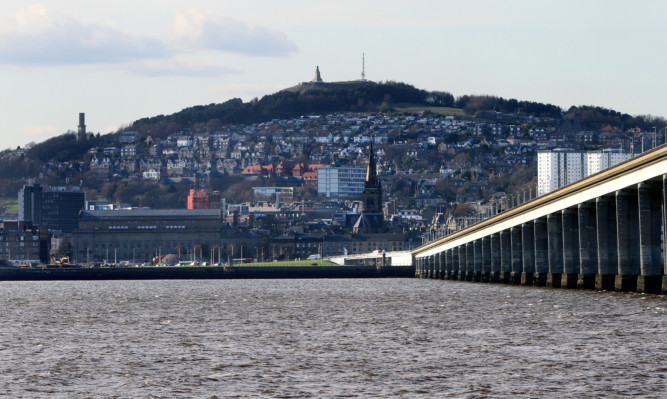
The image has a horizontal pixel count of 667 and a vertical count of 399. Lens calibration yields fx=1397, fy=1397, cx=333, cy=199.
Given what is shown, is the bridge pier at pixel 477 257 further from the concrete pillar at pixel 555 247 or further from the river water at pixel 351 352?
the river water at pixel 351 352

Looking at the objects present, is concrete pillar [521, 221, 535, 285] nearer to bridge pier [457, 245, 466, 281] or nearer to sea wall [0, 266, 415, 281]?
bridge pier [457, 245, 466, 281]

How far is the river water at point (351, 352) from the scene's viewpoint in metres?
34.0

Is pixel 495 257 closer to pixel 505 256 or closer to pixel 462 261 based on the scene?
pixel 505 256

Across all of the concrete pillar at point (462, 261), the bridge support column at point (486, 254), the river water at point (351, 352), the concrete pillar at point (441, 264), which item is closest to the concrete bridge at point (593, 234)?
the bridge support column at point (486, 254)

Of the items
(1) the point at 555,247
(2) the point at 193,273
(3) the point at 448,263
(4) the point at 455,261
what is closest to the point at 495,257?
(1) the point at 555,247

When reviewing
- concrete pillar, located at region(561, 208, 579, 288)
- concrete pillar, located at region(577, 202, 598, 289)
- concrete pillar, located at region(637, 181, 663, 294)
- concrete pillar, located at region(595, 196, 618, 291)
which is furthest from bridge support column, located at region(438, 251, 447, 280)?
concrete pillar, located at region(637, 181, 663, 294)

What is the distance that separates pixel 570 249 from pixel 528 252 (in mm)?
14464

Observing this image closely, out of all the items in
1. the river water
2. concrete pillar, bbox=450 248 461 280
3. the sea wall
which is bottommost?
the river water

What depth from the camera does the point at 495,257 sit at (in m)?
112

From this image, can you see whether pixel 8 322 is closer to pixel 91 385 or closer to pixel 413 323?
pixel 413 323

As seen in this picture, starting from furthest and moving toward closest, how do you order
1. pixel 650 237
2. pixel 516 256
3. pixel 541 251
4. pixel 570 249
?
1. pixel 516 256
2. pixel 541 251
3. pixel 570 249
4. pixel 650 237

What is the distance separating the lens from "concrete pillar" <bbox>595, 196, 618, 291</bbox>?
74500 millimetres

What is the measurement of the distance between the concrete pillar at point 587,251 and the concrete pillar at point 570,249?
3520 millimetres

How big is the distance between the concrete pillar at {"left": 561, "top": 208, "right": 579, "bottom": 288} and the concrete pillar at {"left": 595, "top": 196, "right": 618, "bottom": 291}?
6902 mm
